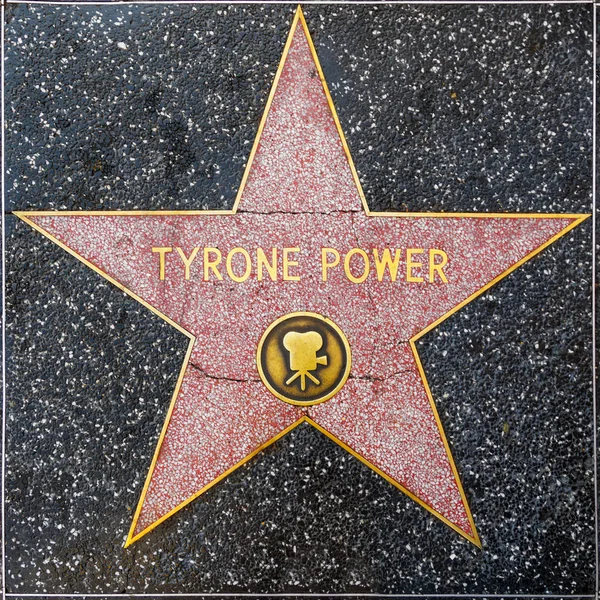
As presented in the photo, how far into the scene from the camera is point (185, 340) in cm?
152

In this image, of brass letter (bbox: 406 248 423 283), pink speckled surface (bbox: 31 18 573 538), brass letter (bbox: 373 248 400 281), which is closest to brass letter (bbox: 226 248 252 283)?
pink speckled surface (bbox: 31 18 573 538)

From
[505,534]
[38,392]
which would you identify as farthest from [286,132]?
[505,534]

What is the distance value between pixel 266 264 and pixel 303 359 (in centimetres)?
35

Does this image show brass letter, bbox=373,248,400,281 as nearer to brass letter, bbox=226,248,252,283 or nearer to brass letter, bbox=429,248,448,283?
brass letter, bbox=429,248,448,283

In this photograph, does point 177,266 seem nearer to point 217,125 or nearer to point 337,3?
point 217,125

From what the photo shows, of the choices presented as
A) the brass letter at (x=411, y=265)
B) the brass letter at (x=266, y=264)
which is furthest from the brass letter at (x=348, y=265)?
the brass letter at (x=266, y=264)

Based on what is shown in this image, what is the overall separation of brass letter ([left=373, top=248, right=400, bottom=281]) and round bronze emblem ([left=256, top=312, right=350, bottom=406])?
244 mm

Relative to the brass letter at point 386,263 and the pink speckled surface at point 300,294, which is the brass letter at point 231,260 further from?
the brass letter at point 386,263

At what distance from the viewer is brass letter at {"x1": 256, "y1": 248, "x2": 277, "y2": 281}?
1521 millimetres

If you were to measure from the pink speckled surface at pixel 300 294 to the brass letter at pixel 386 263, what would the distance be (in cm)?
2

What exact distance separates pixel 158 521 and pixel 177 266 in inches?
34.0

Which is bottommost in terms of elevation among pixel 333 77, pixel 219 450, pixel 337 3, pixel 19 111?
pixel 219 450

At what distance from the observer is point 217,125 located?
1537 mm

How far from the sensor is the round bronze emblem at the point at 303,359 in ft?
4.90
